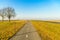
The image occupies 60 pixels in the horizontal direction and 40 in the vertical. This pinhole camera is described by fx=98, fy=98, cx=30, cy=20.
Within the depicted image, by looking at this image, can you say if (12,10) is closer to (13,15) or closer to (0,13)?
(13,15)

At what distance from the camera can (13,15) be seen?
3479 inches

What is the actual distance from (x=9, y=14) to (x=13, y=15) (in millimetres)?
4999

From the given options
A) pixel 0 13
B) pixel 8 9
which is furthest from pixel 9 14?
pixel 0 13

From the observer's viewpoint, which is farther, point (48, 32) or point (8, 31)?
point (48, 32)

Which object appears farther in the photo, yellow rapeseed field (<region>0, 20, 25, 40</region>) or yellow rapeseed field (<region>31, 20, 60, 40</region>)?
yellow rapeseed field (<region>31, 20, 60, 40</region>)

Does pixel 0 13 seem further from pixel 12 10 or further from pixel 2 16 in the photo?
pixel 12 10

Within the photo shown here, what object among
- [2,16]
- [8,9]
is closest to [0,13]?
[2,16]

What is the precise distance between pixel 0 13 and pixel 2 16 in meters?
3.44

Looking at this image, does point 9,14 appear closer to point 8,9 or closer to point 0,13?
point 8,9

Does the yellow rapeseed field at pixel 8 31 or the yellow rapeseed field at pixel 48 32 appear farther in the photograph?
the yellow rapeseed field at pixel 48 32

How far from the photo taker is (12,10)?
87.2 meters

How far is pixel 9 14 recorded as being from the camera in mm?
84250

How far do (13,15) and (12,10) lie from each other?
15.1 ft

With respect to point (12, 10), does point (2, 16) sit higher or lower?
lower
